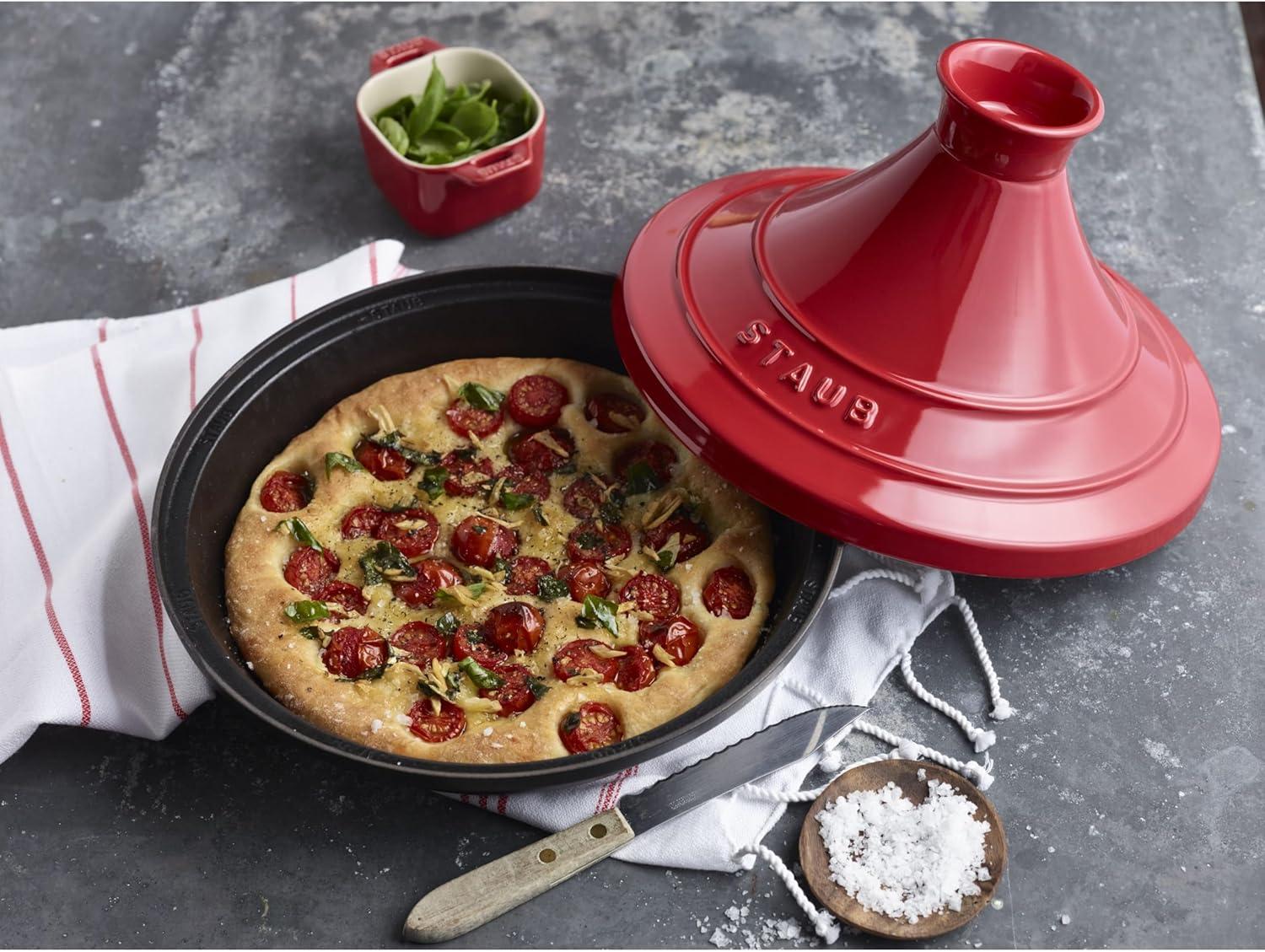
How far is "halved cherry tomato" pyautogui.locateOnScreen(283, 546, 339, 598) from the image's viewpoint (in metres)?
3.24

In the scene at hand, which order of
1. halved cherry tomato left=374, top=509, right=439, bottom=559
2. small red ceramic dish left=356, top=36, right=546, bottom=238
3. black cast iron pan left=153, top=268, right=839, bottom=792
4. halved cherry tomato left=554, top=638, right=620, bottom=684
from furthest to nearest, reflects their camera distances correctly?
small red ceramic dish left=356, top=36, right=546, bottom=238 < halved cherry tomato left=374, top=509, right=439, bottom=559 < halved cherry tomato left=554, top=638, right=620, bottom=684 < black cast iron pan left=153, top=268, right=839, bottom=792

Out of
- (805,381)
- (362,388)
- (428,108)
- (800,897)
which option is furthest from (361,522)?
(428,108)

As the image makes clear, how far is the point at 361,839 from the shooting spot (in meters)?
2.99

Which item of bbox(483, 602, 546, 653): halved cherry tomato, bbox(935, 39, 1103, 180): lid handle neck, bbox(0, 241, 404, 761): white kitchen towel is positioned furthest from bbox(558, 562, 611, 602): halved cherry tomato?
bbox(935, 39, 1103, 180): lid handle neck

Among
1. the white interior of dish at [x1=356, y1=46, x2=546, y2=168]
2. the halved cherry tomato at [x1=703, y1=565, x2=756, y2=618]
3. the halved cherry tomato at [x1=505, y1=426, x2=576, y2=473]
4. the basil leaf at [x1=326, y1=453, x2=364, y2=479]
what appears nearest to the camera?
the halved cherry tomato at [x1=703, y1=565, x2=756, y2=618]

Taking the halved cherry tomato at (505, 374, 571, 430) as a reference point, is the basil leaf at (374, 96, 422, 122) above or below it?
above

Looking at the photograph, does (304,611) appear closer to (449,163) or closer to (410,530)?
(410,530)

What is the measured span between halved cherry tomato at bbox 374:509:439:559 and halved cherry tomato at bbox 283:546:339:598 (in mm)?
168

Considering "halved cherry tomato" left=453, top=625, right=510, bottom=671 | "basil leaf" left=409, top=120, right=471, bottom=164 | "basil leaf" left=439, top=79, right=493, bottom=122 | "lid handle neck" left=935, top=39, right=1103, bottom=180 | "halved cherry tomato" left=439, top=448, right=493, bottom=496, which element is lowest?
"halved cherry tomato" left=453, top=625, right=510, bottom=671

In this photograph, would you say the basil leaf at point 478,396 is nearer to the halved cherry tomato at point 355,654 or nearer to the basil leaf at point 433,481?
the basil leaf at point 433,481

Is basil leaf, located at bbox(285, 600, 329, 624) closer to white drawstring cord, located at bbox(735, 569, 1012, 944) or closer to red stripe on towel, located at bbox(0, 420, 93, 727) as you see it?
red stripe on towel, located at bbox(0, 420, 93, 727)

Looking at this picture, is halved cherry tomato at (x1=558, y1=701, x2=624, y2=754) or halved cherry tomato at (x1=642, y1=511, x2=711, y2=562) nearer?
halved cherry tomato at (x1=558, y1=701, x2=624, y2=754)

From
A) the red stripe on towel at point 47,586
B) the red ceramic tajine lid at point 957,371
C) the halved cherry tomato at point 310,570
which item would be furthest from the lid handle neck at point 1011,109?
the red stripe on towel at point 47,586

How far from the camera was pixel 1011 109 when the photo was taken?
301cm
